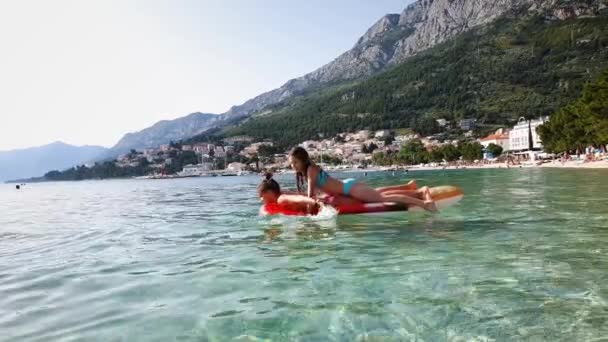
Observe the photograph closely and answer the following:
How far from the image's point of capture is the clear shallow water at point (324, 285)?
16.5ft

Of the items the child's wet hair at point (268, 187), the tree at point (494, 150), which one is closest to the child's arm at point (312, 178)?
the child's wet hair at point (268, 187)

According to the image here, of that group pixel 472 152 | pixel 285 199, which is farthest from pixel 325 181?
pixel 472 152

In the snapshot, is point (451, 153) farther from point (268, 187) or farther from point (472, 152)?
point (268, 187)

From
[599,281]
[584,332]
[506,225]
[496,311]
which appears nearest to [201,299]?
[496,311]

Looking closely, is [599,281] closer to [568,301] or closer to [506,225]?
[568,301]

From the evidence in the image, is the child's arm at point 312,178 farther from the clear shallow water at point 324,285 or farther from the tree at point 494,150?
the tree at point 494,150

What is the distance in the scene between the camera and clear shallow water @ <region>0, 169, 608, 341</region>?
5031mm

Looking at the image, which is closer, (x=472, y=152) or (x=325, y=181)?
(x=325, y=181)

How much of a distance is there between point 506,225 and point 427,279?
653cm

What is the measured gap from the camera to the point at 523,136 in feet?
478

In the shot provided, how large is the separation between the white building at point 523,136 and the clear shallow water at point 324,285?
13986 cm

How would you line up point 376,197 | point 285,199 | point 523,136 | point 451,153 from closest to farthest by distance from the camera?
point 376,197, point 285,199, point 451,153, point 523,136

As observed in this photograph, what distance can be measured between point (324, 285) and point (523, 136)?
504 feet

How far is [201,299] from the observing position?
251 inches
